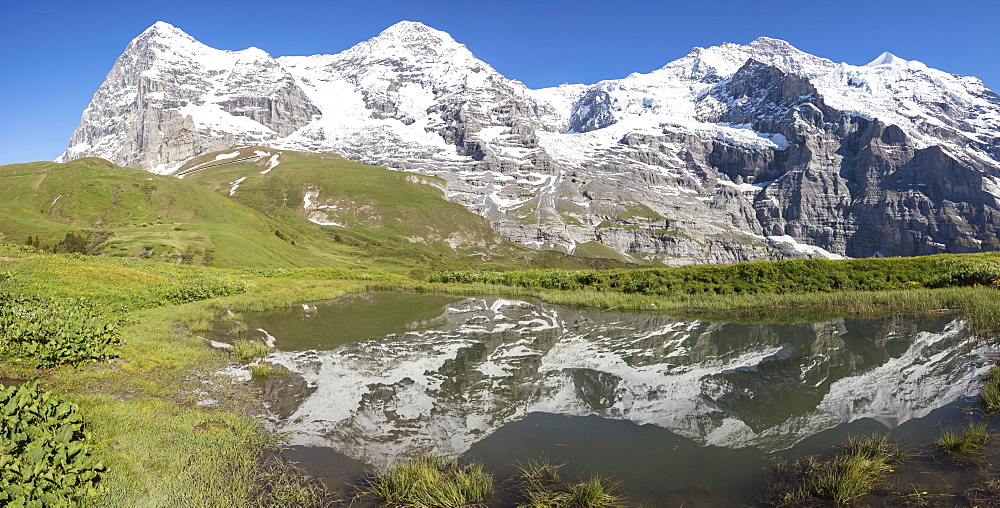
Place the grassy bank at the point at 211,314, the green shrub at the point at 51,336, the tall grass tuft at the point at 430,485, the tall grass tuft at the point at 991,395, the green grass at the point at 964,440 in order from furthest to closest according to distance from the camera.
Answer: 1. the green shrub at the point at 51,336
2. the tall grass tuft at the point at 991,395
3. the green grass at the point at 964,440
4. the grassy bank at the point at 211,314
5. the tall grass tuft at the point at 430,485

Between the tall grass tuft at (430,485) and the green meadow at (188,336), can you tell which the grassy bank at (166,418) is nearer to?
the green meadow at (188,336)

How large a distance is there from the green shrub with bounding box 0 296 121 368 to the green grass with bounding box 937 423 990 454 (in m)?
24.8

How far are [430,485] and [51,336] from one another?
1584 centimetres

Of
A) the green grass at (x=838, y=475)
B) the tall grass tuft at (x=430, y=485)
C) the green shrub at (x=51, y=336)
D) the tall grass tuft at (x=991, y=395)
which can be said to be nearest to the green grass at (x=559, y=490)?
the tall grass tuft at (x=430, y=485)

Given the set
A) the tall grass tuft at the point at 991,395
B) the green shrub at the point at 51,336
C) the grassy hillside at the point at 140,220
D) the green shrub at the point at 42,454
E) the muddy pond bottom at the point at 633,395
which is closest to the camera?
the green shrub at the point at 42,454

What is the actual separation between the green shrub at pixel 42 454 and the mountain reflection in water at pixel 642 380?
14.7ft

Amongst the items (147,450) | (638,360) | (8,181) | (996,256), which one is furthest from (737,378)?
(8,181)

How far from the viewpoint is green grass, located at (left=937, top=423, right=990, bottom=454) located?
1025cm

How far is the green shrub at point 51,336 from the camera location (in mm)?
15461

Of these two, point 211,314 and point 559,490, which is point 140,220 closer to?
point 211,314

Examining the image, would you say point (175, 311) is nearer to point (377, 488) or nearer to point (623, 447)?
point (377, 488)

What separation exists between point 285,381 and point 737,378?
16.6 metres

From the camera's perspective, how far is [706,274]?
43656 millimetres

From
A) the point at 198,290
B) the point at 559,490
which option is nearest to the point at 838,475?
the point at 559,490
